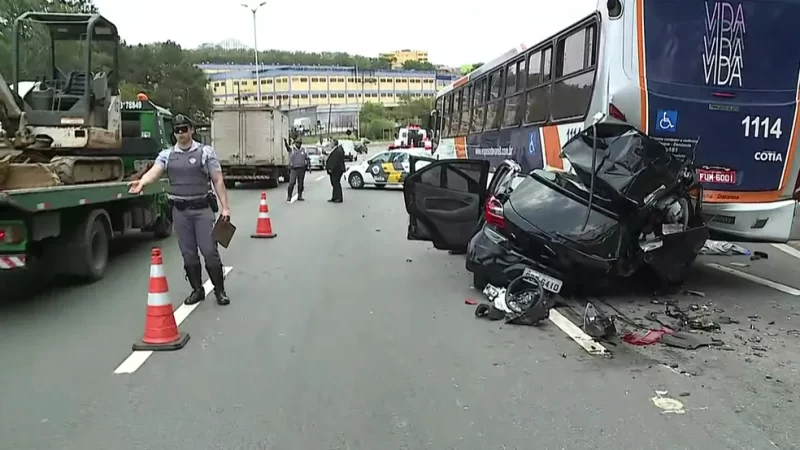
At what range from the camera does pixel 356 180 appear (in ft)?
89.4

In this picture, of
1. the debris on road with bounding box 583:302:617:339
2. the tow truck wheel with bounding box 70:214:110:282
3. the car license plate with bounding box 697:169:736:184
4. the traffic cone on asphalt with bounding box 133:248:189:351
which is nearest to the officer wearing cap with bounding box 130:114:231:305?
the tow truck wheel with bounding box 70:214:110:282

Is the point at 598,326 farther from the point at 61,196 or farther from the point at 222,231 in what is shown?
the point at 61,196

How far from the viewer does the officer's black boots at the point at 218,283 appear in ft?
24.9

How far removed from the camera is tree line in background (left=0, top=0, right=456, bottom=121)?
10391mm

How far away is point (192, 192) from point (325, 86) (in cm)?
13242

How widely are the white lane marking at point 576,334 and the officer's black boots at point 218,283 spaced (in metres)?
3.35

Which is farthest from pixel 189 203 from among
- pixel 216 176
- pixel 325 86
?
pixel 325 86

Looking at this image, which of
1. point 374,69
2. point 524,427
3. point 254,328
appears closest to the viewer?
point 524,427

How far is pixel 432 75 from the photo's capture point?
150875 mm

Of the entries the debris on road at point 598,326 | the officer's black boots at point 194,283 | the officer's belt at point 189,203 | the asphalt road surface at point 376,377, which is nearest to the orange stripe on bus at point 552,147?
the asphalt road surface at point 376,377

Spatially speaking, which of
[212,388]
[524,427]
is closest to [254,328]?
[212,388]

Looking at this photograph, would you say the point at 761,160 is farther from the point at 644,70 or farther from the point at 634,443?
the point at 634,443

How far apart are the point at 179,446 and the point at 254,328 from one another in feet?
8.63

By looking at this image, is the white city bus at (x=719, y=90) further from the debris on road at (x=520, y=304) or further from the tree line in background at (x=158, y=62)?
the tree line in background at (x=158, y=62)
